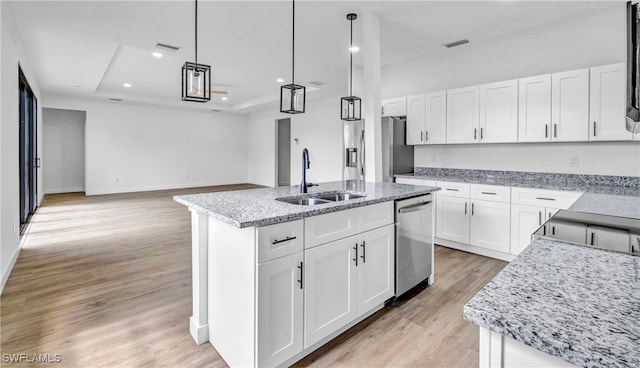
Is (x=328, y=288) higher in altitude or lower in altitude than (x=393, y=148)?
lower

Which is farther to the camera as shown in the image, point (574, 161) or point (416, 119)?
point (416, 119)

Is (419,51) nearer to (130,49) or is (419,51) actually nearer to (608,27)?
(608,27)

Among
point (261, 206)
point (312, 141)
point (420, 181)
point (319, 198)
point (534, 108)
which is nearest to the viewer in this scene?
point (261, 206)

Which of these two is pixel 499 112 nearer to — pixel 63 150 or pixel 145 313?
pixel 145 313

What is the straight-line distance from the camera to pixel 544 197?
3275mm

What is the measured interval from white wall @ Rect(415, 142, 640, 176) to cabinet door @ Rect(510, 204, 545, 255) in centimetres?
76

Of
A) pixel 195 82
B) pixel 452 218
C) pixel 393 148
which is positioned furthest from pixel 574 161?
pixel 195 82

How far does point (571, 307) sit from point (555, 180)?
3734mm

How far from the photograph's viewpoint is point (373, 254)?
7.62 ft

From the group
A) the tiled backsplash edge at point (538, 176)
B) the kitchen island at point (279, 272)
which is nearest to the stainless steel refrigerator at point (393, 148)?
the tiled backsplash edge at point (538, 176)

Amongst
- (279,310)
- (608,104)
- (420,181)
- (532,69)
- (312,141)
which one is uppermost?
(532,69)

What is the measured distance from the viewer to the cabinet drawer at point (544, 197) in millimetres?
3139

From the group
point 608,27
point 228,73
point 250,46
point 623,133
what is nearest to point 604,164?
point 623,133

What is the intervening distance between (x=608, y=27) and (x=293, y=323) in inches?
169
